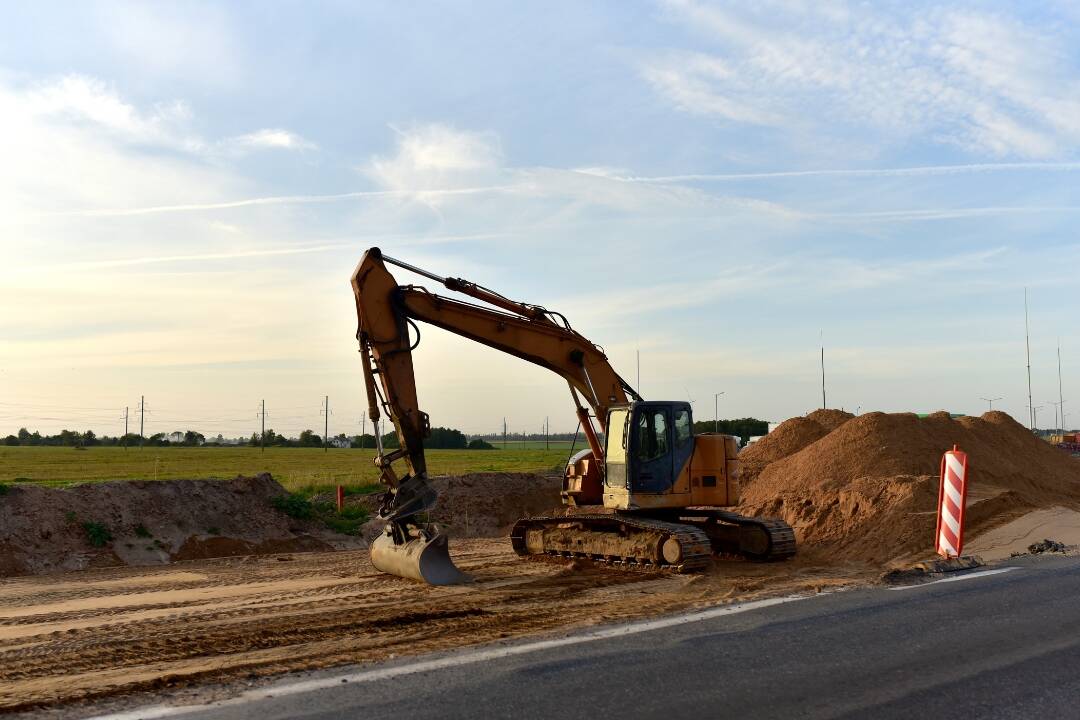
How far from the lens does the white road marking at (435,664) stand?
6227 mm

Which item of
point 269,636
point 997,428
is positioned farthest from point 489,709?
point 997,428

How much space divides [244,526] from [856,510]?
1288 cm

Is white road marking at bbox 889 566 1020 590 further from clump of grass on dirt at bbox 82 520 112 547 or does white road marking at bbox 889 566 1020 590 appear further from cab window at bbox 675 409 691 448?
clump of grass on dirt at bbox 82 520 112 547

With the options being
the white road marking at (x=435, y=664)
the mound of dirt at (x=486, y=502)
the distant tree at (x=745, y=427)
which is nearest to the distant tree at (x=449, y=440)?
the distant tree at (x=745, y=427)

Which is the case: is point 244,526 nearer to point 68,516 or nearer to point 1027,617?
point 68,516

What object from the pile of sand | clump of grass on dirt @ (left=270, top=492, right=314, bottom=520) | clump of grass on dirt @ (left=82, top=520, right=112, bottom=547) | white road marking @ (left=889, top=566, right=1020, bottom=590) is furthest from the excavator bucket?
clump of grass on dirt @ (left=270, top=492, right=314, bottom=520)

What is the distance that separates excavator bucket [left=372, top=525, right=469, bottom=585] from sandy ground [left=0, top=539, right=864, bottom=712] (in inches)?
10.0

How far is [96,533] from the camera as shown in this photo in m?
18.2

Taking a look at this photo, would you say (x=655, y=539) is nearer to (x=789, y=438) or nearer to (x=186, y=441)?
(x=789, y=438)

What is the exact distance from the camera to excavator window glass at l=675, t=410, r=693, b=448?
50.4ft

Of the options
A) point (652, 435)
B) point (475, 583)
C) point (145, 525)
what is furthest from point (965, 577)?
point (145, 525)

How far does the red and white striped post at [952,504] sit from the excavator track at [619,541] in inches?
135

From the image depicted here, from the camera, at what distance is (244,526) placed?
816 inches

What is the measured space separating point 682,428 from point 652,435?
1.86 feet
